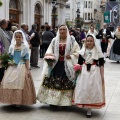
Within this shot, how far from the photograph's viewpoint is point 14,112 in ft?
21.3

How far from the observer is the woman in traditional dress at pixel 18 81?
21.3 feet

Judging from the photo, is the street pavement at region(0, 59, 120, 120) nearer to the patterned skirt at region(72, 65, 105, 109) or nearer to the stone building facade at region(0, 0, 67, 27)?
the patterned skirt at region(72, 65, 105, 109)

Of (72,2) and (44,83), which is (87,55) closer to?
(44,83)

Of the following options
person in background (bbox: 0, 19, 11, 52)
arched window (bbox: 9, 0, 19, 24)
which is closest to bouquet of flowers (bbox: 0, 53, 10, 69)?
person in background (bbox: 0, 19, 11, 52)

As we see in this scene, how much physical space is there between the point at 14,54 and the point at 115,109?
2251 millimetres

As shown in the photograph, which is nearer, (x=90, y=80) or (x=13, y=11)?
(x=90, y=80)

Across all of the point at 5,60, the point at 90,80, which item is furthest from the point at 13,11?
the point at 90,80

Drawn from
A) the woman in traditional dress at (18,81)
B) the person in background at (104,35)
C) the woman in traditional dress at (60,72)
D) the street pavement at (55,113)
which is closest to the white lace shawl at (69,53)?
the woman in traditional dress at (60,72)

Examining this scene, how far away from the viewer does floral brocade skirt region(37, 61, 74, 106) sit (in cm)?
655

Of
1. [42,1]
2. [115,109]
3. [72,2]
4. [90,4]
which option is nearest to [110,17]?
[42,1]

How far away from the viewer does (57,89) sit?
661 cm

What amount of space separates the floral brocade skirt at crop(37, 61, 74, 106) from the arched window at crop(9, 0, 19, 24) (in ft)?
59.3

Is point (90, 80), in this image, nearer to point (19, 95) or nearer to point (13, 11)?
point (19, 95)

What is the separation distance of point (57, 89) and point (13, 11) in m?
19.0
